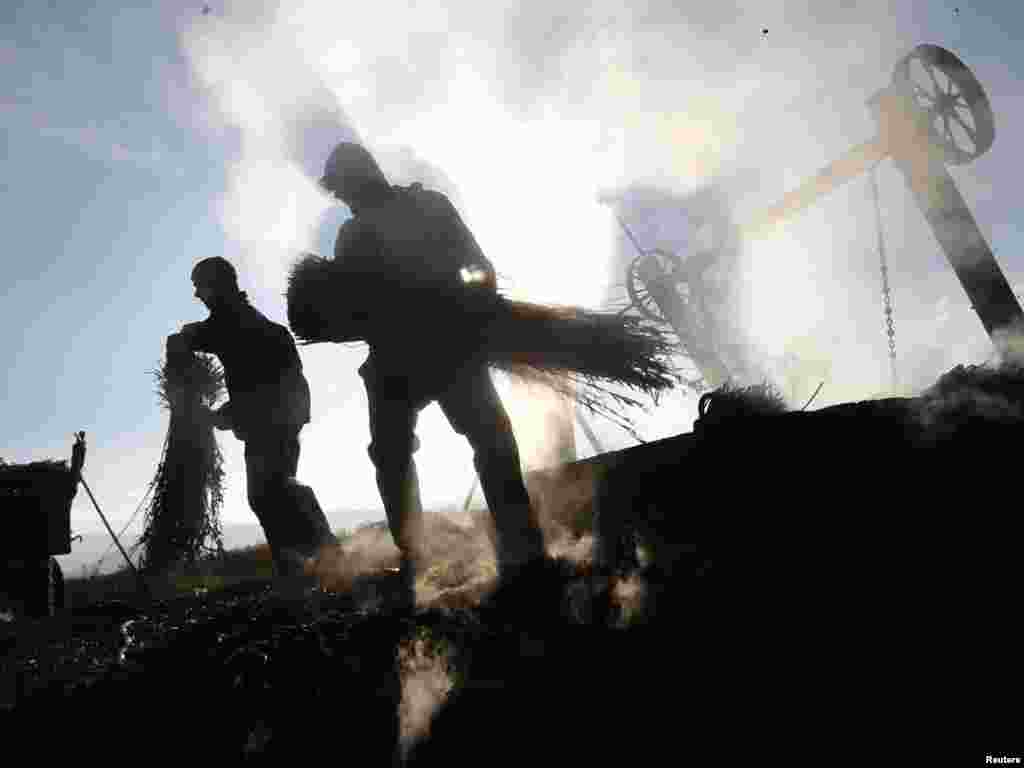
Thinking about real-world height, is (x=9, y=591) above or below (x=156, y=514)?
below

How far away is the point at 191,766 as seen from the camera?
115 cm

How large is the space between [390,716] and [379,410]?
1502 millimetres

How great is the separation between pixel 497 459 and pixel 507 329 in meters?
0.70

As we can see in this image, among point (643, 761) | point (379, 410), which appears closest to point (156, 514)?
point (379, 410)

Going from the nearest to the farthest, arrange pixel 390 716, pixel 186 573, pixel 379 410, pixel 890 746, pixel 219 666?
pixel 890 746 → pixel 390 716 → pixel 219 666 → pixel 379 410 → pixel 186 573

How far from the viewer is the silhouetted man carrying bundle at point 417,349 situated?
2479mm

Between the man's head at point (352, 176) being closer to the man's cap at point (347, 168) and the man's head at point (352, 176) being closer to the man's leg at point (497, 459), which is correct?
the man's cap at point (347, 168)

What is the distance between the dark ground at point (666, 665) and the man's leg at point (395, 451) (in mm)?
501

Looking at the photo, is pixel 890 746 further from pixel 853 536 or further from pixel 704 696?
pixel 853 536

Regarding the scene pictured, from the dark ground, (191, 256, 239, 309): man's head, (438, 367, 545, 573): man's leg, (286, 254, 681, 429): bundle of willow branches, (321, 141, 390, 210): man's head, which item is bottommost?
the dark ground

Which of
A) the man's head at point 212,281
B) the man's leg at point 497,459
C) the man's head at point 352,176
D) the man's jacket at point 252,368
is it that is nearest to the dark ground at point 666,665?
the man's leg at point 497,459

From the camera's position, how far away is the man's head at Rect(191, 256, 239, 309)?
4506mm

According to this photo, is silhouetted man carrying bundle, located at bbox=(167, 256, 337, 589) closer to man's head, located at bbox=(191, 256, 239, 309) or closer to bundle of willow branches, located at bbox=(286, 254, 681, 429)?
man's head, located at bbox=(191, 256, 239, 309)

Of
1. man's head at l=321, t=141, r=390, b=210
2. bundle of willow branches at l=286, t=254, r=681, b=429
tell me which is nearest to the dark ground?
bundle of willow branches at l=286, t=254, r=681, b=429
